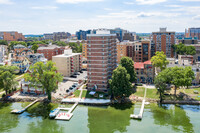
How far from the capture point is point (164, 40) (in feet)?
390

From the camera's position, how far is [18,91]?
2665 inches

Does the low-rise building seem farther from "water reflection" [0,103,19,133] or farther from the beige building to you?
"water reflection" [0,103,19,133]

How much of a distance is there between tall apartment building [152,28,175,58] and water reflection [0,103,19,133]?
305ft

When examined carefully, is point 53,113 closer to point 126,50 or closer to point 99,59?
point 99,59

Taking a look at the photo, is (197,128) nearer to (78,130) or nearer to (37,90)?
(78,130)

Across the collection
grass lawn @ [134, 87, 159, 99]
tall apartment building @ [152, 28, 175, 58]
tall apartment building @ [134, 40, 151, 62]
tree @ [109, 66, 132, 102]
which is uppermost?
tall apartment building @ [152, 28, 175, 58]

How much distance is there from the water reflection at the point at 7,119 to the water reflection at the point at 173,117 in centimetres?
3497

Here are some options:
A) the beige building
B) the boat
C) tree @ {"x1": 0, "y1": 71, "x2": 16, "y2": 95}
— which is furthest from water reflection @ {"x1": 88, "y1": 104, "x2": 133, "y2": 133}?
the beige building

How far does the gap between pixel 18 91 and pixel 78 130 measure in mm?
35163

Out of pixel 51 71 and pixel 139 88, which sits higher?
pixel 51 71

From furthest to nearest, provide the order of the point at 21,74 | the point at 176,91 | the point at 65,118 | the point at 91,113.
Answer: the point at 21,74 → the point at 176,91 → the point at 91,113 → the point at 65,118

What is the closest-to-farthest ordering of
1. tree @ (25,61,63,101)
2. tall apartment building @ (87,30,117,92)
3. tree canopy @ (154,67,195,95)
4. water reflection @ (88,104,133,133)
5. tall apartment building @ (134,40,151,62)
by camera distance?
water reflection @ (88,104,133,133) < tree @ (25,61,63,101) < tree canopy @ (154,67,195,95) < tall apartment building @ (87,30,117,92) < tall apartment building @ (134,40,151,62)

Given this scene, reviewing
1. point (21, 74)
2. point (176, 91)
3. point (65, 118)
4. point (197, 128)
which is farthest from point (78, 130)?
point (21, 74)

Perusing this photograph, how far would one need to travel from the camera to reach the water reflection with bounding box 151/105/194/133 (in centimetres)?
4350
